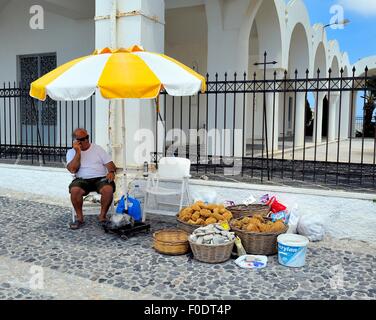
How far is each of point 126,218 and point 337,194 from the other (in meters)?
2.64

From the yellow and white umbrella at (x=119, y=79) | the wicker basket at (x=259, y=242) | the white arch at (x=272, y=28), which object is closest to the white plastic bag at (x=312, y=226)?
the wicker basket at (x=259, y=242)

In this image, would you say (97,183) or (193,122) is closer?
(97,183)

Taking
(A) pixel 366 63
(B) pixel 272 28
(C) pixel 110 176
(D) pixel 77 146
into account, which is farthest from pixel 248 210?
(A) pixel 366 63

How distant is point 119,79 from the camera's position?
405cm

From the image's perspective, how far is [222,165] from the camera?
6.72 m

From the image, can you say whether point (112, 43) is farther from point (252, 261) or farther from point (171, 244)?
point (252, 261)

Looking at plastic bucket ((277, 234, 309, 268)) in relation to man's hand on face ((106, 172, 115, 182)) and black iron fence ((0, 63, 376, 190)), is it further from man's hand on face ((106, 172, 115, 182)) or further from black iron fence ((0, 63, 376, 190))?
man's hand on face ((106, 172, 115, 182))

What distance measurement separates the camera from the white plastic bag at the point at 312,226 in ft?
15.5

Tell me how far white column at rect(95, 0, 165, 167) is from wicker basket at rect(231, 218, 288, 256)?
2.65 meters

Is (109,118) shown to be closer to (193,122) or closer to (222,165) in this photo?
(222,165)

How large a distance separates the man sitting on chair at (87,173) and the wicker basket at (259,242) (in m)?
1.93

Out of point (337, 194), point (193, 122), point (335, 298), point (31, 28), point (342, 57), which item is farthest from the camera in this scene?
point (342, 57)

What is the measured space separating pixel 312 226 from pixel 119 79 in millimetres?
2823

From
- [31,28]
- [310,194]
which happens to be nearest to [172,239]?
[310,194]
